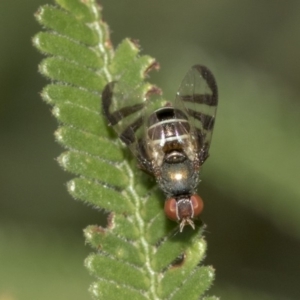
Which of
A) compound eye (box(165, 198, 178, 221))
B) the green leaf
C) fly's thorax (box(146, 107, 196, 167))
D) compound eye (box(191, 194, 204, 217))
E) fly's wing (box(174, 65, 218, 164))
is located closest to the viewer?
the green leaf

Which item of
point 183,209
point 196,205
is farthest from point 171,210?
point 196,205

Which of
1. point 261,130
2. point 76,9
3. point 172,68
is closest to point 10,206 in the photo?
point 172,68

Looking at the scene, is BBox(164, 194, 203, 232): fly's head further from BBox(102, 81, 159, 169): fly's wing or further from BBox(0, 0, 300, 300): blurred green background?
BBox(0, 0, 300, 300): blurred green background

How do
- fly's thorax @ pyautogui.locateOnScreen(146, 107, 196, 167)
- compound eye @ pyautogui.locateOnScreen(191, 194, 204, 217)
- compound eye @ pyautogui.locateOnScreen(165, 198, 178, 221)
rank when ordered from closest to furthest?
compound eye @ pyautogui.locateOnScreen(165, 198, 178, 221)
compound eye @ pyautogui.locateOnScreen(191, 194, 204, 217)
fly's thorax @ pyautogui.locateOnScreen(146, 107, 196, 167)

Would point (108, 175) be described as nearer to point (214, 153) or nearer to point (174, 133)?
point (174, 133)

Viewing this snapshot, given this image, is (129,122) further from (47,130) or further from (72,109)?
(47,130)

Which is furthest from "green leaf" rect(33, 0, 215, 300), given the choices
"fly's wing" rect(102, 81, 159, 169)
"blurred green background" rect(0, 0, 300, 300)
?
"blurred green background" rect(0, 0, 300, 300)
